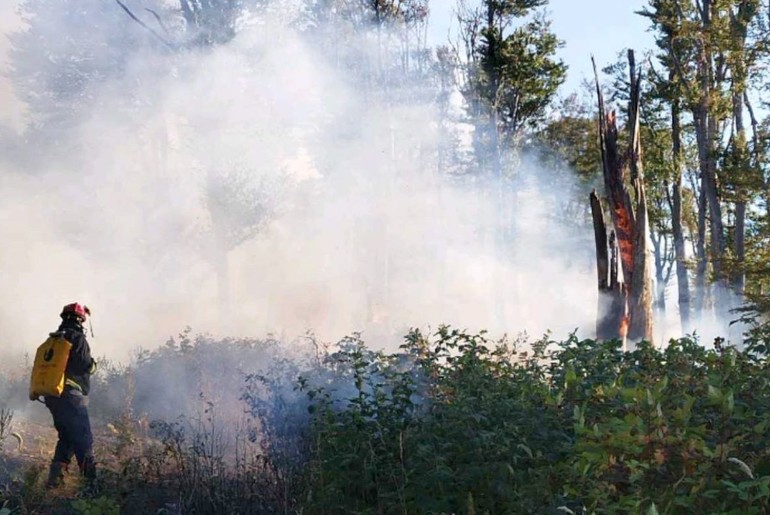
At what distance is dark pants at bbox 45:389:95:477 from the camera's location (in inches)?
324

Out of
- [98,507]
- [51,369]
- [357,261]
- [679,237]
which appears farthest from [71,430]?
[679,237]

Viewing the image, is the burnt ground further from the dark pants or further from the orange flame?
the orange flame

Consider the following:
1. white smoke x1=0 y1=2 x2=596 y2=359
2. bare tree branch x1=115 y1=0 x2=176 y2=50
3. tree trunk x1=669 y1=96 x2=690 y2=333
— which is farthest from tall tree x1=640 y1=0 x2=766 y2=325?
bare tree branch x1=115 y1=0 x2=176 y2=50

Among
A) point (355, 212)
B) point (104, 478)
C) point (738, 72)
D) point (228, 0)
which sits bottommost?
point (104, 478)

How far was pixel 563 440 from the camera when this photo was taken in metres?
4.80

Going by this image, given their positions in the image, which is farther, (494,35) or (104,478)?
(494,35)

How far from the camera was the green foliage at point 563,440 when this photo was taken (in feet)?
11.4

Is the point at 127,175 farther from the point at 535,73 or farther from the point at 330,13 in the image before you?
the point at 535,73

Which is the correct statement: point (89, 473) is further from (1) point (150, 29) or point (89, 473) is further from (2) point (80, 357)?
(1) point (150, 29)

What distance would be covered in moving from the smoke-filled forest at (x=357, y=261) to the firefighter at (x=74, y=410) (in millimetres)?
294

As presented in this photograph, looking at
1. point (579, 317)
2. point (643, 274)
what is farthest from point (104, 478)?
point (579, 317)

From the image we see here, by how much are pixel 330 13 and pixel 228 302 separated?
10294 millimetres

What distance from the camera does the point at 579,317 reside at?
27.8m

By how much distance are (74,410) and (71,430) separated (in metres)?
0.20
